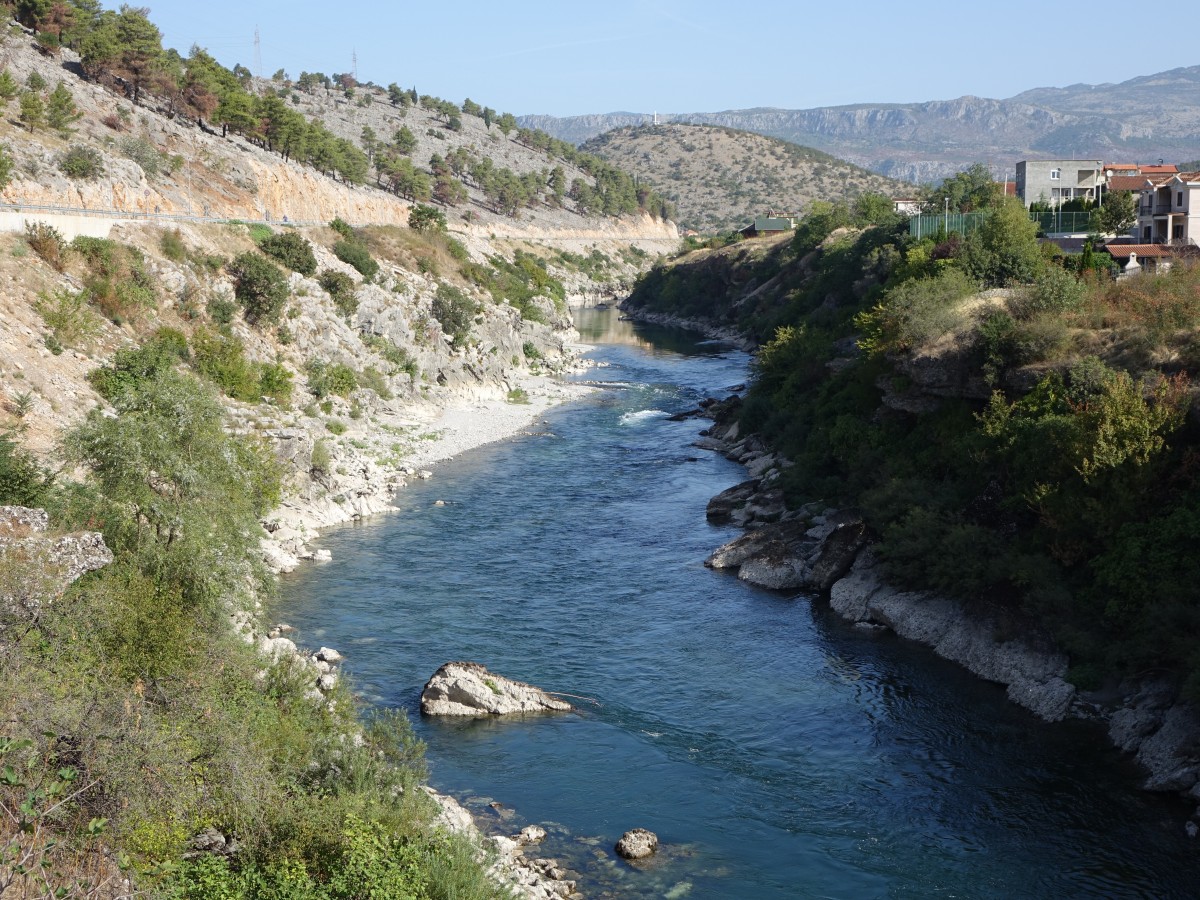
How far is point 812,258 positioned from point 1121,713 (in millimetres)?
73240

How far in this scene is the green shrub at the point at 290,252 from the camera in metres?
60.6

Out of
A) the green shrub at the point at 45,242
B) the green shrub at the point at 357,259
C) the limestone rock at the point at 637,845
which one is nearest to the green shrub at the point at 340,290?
the green shrub at the point at 357,259

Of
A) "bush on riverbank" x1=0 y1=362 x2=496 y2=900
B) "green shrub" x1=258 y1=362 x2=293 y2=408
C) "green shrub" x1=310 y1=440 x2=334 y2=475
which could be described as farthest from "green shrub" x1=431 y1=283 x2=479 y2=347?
"bush on riverbank" x1=0 y1=362 x2=496 y2=900

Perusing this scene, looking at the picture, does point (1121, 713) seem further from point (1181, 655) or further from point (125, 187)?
point (125, 187)

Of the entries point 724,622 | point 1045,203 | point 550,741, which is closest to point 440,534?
point 724,622

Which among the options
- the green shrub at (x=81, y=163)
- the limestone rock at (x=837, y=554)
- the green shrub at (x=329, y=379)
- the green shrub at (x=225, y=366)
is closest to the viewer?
the limestone rock at (x=837, y=554)

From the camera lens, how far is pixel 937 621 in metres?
31.3

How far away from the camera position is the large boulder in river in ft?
87.4

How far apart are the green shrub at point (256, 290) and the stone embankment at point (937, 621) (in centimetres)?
2507

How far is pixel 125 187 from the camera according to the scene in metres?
59.9

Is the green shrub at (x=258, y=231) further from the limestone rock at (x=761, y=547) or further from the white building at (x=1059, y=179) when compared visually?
the white building at (x=1059, y=179)

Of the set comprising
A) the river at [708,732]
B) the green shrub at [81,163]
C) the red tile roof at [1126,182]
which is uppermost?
the green shrub at [81,163]

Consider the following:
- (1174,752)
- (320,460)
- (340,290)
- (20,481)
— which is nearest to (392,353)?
(340,290)

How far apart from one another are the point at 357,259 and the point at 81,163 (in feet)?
52.8
